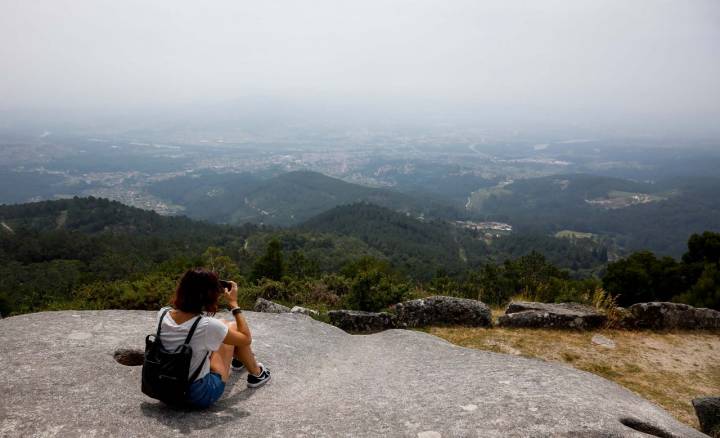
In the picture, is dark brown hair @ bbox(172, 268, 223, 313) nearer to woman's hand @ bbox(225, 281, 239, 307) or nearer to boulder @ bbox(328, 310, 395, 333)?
woman's hand @ bbox(225, 281, 239, 307)

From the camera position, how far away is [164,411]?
17.2ft

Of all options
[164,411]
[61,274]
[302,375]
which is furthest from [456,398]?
[61,274]

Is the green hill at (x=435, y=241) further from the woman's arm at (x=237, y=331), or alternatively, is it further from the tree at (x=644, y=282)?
the woman's arm at (x=237, y=331)

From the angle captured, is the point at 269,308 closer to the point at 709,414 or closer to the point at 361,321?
the point at 361,321

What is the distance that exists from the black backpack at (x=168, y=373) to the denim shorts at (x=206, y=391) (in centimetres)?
10

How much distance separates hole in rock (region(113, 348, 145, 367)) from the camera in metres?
7.03

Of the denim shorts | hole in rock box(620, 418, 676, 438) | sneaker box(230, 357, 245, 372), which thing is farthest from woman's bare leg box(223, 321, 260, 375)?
hole in rock box(620, 418, 676, 438)

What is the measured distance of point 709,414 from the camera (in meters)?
6.83

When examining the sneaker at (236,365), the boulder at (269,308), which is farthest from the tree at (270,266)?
the sneaker at (236,365)

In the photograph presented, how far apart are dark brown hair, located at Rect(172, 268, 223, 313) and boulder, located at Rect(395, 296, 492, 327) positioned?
7192mm

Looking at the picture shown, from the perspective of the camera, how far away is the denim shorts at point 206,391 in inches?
208

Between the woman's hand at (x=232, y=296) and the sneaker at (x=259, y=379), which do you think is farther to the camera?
the sneaker at (x=259, y=379)

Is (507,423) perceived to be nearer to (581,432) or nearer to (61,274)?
(581,432)

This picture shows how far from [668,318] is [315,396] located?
38.7 feet
